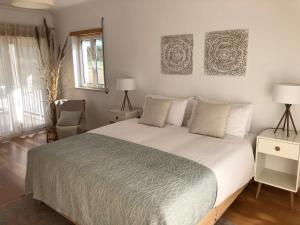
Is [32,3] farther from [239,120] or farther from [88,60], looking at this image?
[88,60]

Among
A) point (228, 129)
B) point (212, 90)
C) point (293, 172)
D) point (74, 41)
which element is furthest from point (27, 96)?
point (293, 172)

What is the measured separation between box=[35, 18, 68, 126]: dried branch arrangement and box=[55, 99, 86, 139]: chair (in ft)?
1.00

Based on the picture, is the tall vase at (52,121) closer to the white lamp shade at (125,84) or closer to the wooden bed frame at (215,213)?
the white lamp shade at (125,84)

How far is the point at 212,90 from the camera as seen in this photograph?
3.26m

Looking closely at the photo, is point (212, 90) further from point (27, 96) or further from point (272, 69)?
point (27, 96)

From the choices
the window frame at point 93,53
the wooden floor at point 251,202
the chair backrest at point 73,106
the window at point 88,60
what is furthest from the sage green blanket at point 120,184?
the window frame at point 93,53

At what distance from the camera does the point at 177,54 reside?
3.50 meters

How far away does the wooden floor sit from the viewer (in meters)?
2.30

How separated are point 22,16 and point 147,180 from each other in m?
4.60

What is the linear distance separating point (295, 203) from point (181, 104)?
1.73m

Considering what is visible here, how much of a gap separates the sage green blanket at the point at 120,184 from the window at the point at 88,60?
8.21ft

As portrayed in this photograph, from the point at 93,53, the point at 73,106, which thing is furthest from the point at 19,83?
the point at 93,53

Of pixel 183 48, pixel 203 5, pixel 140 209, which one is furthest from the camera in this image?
pixel 183 48

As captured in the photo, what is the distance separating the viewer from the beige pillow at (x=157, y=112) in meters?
3.22
